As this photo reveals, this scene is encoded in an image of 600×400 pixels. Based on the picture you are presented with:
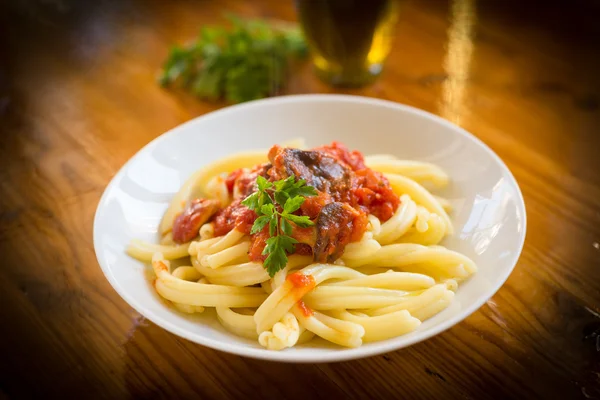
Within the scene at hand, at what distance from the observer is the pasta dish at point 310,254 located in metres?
2.33

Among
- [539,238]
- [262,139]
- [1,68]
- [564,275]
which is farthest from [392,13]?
[1,68]

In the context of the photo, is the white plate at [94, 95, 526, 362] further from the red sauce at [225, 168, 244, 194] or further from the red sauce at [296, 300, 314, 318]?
the red sauce at [225, 168, 244, 194]

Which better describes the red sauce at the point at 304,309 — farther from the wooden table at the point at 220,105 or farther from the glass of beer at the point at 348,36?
the glass of beer at the point at 348,36

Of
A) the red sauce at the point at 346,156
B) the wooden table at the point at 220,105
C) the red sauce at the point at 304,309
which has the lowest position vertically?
the wooden table at the point at 220,105

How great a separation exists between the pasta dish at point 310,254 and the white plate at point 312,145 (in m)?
0.06

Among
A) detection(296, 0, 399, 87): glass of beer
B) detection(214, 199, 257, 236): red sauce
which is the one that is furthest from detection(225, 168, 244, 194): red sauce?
detection(296, 0, 399, 87): glass of beer

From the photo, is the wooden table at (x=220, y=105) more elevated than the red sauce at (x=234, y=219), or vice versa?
the red sauce at (x=234, y=219)

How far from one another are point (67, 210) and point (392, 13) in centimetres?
217

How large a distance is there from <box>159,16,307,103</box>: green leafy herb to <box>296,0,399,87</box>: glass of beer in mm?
262

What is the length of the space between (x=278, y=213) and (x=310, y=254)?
257mm

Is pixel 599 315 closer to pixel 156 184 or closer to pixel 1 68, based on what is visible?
pixel 156 184

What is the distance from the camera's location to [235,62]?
4184 mm

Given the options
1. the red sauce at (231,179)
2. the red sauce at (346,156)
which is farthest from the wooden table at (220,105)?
the red sauce at (346,156)

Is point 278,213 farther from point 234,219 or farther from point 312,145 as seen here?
point 312,145
